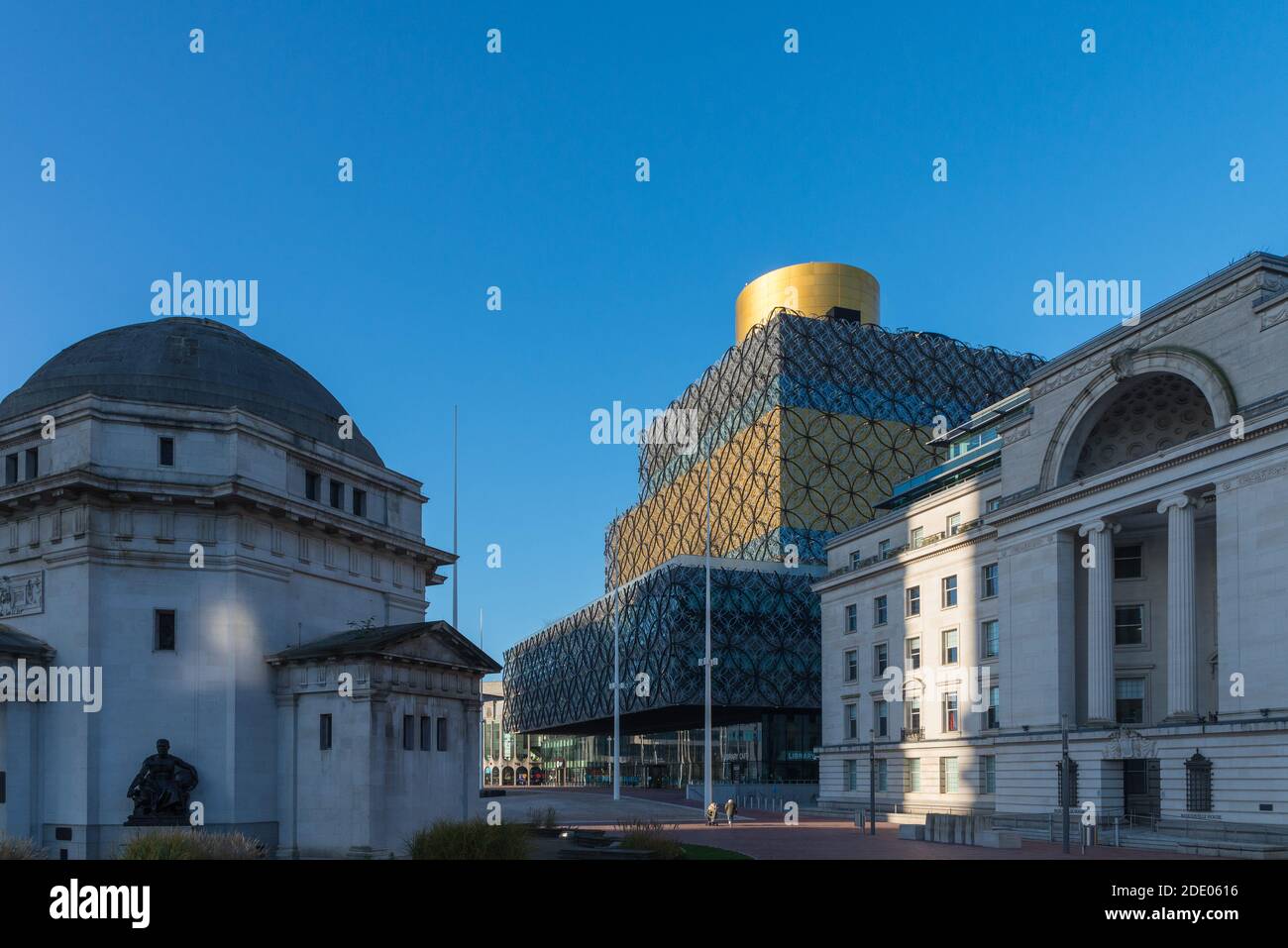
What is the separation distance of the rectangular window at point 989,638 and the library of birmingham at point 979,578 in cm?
23

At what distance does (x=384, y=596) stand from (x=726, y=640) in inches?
2204

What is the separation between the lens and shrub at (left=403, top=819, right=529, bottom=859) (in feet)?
93.7

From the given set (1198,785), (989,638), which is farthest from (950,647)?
(1198,785)

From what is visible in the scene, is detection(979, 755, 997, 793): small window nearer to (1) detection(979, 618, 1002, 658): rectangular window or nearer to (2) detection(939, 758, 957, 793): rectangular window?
(2) detection(939, 758, 957, 793): rectangular window

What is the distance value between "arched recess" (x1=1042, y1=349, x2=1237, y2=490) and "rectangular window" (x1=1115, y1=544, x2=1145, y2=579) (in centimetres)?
514

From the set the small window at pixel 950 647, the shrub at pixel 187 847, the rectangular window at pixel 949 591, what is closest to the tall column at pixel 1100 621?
the small window at pixel 950 647

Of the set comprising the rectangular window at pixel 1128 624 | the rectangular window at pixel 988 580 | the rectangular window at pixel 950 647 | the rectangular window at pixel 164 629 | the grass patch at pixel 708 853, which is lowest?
the grass patch at pixel 708 853

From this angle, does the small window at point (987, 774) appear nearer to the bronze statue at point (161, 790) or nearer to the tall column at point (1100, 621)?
the tall column at point (1100, 621)

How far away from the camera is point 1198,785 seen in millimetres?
48562

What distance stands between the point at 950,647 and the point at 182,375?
4598 centimetres

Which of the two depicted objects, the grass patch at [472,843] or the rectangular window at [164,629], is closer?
the grass patch at [472,843]

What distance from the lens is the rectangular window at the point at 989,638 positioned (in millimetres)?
67812

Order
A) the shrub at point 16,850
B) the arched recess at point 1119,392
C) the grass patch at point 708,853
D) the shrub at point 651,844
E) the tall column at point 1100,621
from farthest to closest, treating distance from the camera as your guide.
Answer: the tall column at point 1100,621 < the arched recess at point 1119,392 < the grass patch at point 708,853 < the shrub at point 651,844 < the shrub at point 16,850

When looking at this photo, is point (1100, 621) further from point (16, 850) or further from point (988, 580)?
point (16, 850)
